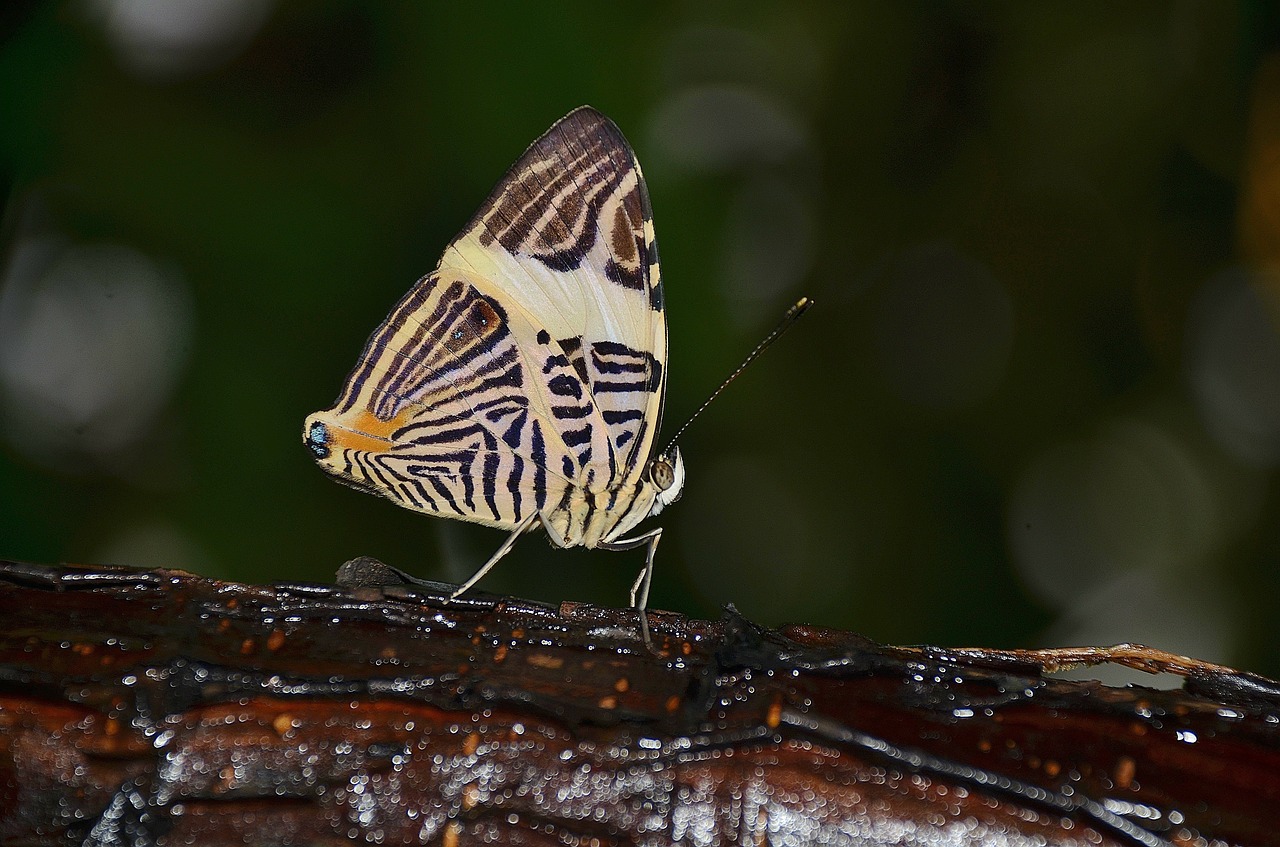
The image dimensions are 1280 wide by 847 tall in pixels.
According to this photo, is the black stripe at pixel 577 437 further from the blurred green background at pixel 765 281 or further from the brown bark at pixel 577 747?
the brown bark at pixel 577 747

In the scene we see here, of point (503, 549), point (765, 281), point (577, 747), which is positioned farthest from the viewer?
point (765, 281)

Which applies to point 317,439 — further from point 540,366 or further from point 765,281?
point 765,281

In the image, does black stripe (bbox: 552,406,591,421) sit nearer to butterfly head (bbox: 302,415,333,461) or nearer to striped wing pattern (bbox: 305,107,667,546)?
striped wing pattern (bbox: 305,107,667,546)

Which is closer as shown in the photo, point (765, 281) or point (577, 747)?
point (577, 747)

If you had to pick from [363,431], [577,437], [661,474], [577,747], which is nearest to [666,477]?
[661,474]

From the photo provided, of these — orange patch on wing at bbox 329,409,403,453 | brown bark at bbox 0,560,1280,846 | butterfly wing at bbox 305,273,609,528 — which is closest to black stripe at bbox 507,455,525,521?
butterfly wing at bbox 305,273,609,528

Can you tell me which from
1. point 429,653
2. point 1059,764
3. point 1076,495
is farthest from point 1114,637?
point 429,653
